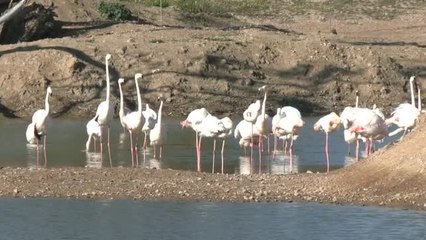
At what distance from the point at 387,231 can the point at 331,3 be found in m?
41.3

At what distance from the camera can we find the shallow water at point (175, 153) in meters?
22.3

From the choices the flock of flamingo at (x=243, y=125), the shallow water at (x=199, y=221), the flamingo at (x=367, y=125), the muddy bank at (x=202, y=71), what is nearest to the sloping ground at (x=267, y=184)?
the shallow water at (x=199, y=221)

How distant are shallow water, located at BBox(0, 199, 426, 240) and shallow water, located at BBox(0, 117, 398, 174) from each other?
456 cm

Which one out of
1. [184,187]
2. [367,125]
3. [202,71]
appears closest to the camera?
[184,187]

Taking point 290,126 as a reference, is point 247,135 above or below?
below

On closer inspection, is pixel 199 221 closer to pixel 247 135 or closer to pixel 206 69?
pixel 247 135

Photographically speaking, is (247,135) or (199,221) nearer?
(199,221)

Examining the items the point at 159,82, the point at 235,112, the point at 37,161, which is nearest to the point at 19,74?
the point at 159,82

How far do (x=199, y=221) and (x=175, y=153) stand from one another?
8.28m

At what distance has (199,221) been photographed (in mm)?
16109

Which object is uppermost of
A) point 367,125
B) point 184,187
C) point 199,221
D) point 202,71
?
point 202,71

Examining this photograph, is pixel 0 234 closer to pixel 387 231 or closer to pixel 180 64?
pixel 387 231

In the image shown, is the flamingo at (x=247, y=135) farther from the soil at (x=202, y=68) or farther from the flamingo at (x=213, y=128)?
the soil at (x=202, y=68)

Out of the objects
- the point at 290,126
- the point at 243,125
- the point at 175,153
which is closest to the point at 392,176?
the point at 290,126
